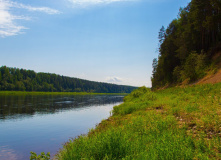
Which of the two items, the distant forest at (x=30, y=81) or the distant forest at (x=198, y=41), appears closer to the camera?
the distant forest at (x=198, y=41)

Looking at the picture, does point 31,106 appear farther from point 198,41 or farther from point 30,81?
point 30,81

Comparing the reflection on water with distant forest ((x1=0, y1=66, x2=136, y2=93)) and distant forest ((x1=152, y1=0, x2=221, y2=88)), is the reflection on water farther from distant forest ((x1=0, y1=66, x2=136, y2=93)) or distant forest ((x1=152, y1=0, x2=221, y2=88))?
distant forest ((x1=0, y1=66, x2=136, y2=93))

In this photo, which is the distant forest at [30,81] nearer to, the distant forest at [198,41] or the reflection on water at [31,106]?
the reflection on water at [31,106]

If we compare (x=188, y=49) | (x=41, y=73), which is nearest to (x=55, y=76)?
(x=41, y=73)

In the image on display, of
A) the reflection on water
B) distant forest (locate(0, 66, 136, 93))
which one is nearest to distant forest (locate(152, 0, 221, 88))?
the reflection on water

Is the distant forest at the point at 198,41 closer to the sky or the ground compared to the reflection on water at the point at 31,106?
closer to the sky

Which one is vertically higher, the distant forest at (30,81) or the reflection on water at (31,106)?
the distant forest at (30,81)

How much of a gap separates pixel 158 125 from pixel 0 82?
14018cm

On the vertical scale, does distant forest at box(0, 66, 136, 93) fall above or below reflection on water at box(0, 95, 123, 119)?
above

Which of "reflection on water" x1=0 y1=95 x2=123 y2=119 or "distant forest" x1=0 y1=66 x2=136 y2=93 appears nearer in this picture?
"reflection on water" x1=0 y1=95 x2=123 y2=119

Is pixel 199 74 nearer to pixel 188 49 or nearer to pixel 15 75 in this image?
pixel 188 49

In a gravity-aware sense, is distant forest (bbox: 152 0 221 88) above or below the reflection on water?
above

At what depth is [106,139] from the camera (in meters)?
5.76

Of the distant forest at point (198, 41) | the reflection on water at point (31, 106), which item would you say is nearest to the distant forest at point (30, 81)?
the reflection on water at point (31, 106)
